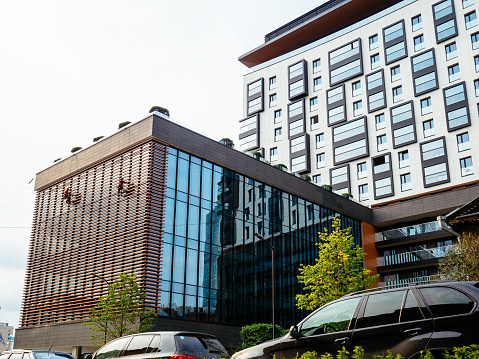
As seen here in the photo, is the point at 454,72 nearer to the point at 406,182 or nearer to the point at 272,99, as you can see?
the point at 406,182

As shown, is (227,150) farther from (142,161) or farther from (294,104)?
(294,104)

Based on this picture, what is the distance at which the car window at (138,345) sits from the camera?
12.5 metres

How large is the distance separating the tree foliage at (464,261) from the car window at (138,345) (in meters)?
17.0

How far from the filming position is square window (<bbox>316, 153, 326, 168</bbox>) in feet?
210

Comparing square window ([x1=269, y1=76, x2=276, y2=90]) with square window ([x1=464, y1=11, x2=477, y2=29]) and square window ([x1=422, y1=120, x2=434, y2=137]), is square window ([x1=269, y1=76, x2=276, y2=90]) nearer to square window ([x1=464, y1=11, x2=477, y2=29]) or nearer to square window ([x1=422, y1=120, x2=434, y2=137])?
square window ([x1=422, y1=120, x2=434, y2=137])

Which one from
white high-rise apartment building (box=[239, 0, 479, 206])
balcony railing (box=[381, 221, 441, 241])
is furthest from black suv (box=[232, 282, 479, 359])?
white high-rise apartment building (box=[239, 0, 479, 206])

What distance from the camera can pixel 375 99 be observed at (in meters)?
61.6

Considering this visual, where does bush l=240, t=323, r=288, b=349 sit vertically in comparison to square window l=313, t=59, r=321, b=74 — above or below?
below

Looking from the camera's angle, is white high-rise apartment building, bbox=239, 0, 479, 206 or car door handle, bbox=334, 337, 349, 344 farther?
white high-rise apartment building, bbox=239, 0, 479, 206

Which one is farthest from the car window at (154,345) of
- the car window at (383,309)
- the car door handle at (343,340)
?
the car window at (383,309)

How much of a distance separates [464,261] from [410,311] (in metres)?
19.8

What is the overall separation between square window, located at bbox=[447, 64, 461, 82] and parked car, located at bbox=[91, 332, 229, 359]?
51165mm

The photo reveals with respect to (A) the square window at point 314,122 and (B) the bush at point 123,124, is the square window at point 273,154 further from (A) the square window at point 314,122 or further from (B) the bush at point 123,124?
(B) the bush at point 123,124

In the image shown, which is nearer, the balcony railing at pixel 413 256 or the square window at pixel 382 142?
the balcony railing at pixel 413 256
